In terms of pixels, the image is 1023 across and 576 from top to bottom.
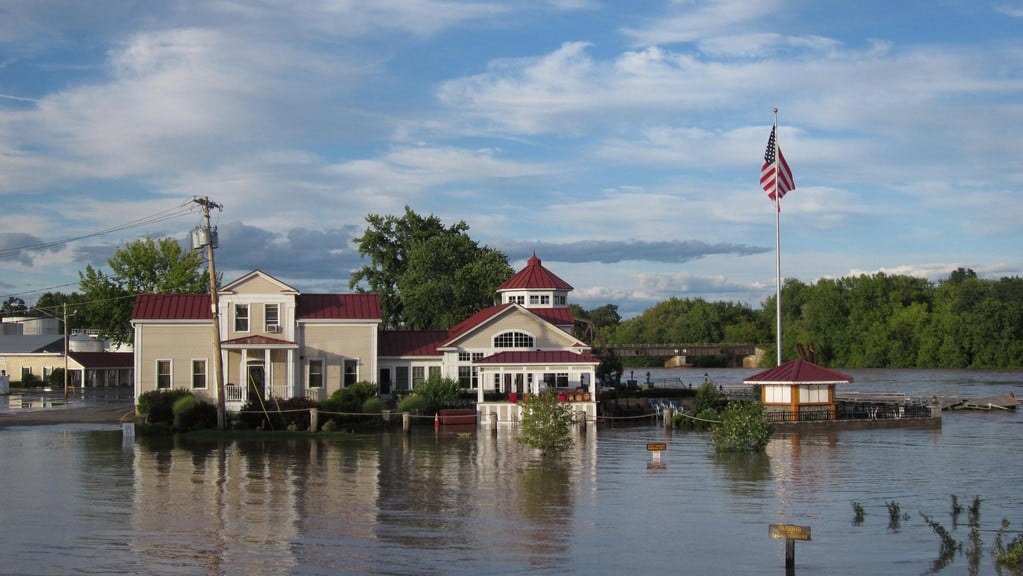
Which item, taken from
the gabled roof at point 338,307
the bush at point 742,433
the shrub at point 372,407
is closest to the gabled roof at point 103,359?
the gabled roof at point 338,307

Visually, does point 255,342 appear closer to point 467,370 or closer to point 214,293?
point 214,293

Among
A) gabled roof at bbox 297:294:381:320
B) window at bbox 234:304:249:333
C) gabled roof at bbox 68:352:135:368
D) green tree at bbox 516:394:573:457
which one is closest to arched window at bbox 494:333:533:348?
gabled roof at bbox 297:294:381:320

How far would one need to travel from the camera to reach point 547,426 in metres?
37.7

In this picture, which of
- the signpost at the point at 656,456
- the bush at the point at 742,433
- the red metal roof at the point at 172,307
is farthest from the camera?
the red metal roof at the point at 172,307

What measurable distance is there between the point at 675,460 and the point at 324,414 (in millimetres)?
18410

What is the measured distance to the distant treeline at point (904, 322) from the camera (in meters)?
130

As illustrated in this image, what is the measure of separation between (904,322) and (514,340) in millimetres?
97597

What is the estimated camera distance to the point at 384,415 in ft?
164

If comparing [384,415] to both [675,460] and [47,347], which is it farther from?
[47,347]

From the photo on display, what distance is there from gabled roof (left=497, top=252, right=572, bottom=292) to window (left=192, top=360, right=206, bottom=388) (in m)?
19.3

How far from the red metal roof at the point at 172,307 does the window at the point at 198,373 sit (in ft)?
7.42

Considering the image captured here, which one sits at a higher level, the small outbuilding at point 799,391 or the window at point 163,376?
the window at point 163,376

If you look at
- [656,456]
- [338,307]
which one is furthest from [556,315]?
[656,456]

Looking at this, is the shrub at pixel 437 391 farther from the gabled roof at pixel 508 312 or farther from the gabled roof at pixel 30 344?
the gabled roof at pixel 30 344
